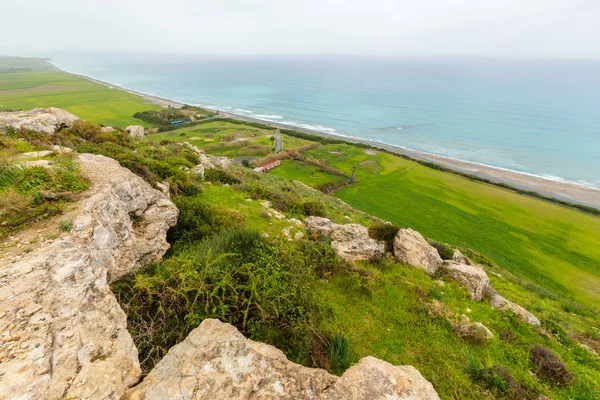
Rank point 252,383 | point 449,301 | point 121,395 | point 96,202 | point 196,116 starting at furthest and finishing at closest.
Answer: point 196,116, point 449,301, point 96,202, point 252,383, point 121,395

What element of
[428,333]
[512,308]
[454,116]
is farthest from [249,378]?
[454,116]

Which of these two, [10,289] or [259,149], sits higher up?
[10,289]

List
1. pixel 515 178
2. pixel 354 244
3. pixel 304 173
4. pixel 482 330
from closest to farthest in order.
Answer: pixel 482 330
pixel 354 244
pixel 304 173
pixel 515 178

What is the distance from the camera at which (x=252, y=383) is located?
4.49 metres

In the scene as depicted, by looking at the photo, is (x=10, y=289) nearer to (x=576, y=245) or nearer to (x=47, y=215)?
(x=47, y=215)

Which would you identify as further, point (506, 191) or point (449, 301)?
point (506, 191)

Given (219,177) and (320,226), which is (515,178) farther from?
(219,177)

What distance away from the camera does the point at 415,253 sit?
40.0 ft

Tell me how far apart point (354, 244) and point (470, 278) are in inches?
201

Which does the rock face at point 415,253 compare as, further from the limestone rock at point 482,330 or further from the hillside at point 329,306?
the limestone rock at point 482,330

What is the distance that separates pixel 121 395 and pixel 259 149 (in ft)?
214

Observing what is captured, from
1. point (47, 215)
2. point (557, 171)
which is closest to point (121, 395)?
point (47, 215)

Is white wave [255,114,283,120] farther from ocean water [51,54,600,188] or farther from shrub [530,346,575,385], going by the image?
shrub [530,346,575,385]

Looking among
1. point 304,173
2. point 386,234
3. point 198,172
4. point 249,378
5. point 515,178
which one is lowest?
point 304,173
